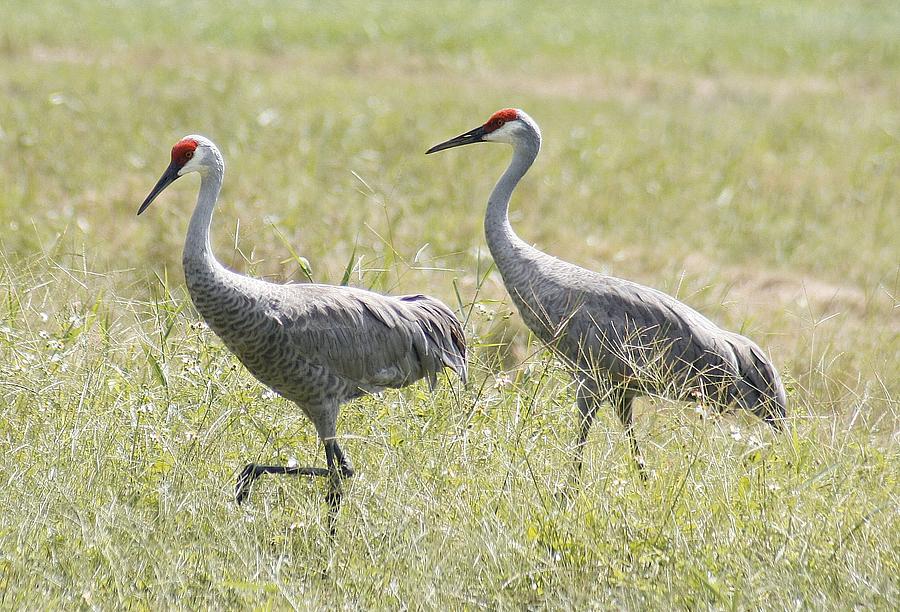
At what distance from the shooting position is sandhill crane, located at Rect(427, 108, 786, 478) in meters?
4.50

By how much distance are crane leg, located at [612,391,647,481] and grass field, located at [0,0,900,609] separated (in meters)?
0.06

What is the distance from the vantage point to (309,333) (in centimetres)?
400

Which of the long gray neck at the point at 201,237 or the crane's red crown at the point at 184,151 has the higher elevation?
the crane's red crown at the point at 184,151

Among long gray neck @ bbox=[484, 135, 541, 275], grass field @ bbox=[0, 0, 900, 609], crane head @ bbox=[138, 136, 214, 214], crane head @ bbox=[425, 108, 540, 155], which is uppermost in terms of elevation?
crane head @ bbox=[138, 136, 214, 214]

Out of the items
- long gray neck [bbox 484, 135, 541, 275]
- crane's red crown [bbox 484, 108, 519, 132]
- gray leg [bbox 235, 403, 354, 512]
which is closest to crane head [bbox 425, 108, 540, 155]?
crane's red crown [bbox 484, 108, 519, 132]

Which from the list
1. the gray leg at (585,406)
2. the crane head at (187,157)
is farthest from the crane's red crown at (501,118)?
the crane head at (187,157)

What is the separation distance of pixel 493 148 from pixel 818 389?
5.56m

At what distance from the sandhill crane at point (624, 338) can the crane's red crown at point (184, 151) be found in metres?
1.42

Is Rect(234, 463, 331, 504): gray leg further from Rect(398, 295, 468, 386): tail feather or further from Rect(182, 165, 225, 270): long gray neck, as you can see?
Rect(398, 295, 468, 386): tail feather

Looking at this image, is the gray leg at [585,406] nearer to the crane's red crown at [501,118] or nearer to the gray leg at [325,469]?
the gray leg at [325,469]

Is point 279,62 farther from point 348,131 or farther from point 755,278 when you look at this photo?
point 755,278

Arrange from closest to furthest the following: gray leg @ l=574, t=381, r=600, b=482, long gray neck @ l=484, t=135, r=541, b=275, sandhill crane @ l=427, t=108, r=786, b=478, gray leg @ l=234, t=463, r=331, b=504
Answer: gray leg @ l=234, t=463, r=331, b=504 < gray leg @ l=574, t=381, r=600, b=482 < sandhill crane @ l=427, t=108, r=786, b=478 < long gray neck @ l=484, t=135, r=541, b=275

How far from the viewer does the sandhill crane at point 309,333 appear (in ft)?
12.3

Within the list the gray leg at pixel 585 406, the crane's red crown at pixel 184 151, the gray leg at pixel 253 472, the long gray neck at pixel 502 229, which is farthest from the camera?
the long gray neck at pixel 502 229
